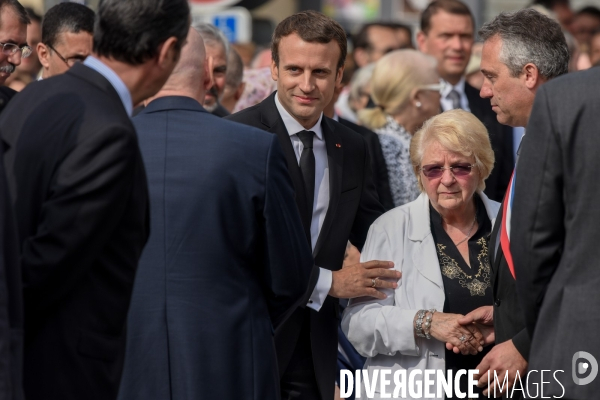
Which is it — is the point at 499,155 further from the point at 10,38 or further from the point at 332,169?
the point at 10,38

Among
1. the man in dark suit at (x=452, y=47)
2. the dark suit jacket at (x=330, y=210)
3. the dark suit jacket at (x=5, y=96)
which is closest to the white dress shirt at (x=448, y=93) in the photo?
the man in dark suit at (x=452, y=47)

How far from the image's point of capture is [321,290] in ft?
14.0

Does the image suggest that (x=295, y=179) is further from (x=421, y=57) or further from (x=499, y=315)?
(x=421, y=57)

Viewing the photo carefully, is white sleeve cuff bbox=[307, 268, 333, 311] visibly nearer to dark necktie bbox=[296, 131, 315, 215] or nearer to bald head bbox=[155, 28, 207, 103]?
dark necktie bbox=[296, 131, 315, 215]

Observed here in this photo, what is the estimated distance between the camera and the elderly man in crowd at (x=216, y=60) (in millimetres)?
6320

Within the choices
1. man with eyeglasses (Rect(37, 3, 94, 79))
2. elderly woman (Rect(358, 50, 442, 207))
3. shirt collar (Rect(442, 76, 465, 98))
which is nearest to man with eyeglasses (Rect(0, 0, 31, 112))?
man with eyeglasses (Rect(37, 3, 94, 79))

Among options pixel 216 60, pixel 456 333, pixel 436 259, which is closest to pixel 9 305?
pixel 456 333

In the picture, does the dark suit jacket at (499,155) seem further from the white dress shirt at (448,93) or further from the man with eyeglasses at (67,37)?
the man with eyeglasses at (67,37)

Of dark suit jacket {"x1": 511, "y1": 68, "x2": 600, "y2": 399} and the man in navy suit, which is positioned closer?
dark suit jacket {"x1": 511, "y1": 68, "x2": 600, "y2": 399}

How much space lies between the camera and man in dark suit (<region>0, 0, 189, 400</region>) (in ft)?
→ 8.74

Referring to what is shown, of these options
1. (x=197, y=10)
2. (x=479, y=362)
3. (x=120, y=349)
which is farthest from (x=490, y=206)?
(x=197, y=10)

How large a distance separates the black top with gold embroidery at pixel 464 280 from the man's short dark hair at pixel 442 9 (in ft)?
12.6

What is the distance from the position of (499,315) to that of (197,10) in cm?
607

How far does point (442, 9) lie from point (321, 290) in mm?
4362
